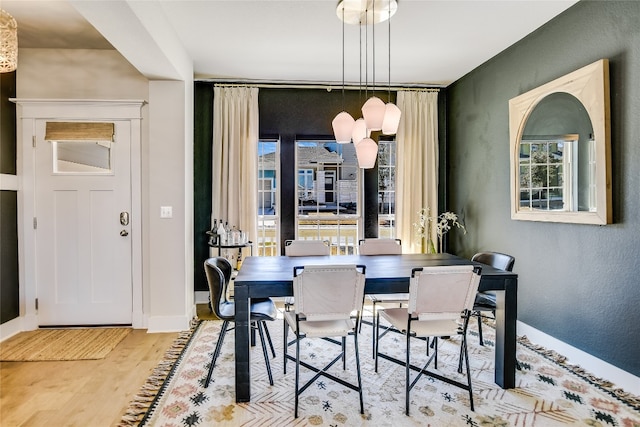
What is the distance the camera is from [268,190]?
4672 millimetres

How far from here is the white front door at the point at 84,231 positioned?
11.8ft

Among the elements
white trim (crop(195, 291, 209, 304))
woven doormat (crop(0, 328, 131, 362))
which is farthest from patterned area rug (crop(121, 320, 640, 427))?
white trim (crop(195, 291, 209, 304))

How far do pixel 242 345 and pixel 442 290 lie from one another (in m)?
1.26

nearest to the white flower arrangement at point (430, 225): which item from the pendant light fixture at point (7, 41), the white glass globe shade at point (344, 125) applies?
the white glass globe shade at point (344, 125)

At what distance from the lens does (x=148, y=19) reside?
253 cm

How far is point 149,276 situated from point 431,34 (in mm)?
3540

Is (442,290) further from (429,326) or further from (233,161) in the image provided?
(233,161)

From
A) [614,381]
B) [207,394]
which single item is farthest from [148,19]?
[614,381]

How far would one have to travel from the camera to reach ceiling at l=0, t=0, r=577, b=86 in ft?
8.95

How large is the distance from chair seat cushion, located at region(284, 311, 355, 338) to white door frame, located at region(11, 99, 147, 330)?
7.11 feet

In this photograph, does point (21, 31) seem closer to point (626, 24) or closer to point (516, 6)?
point (516, 6)

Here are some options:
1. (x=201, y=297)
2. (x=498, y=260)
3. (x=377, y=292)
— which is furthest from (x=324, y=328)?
(x=201, y=297)

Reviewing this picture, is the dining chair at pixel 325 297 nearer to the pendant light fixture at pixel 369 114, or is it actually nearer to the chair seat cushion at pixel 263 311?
the chair seat cushion at pixel 263 311

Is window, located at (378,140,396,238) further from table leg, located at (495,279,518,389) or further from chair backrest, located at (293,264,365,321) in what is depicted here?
chair backrest, located at (293,264,365,321)
